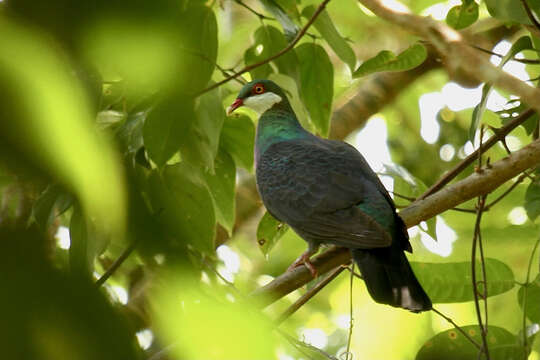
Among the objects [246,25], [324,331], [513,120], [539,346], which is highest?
[513,120]

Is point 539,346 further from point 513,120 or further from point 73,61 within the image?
point 73,61

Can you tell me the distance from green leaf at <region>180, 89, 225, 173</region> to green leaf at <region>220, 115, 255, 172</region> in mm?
481

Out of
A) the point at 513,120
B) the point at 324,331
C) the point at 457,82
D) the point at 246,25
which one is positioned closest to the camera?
the point at 513,120

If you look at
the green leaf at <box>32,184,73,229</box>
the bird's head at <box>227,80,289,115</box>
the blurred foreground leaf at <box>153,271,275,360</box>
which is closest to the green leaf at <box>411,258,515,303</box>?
the green leaf at <box>32,184,73,229</box>

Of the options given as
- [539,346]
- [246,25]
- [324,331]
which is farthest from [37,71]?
[324,331]

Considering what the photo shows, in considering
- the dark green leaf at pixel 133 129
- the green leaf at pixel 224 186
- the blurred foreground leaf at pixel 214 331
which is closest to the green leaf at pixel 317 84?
the green leaf at pixel 224 186

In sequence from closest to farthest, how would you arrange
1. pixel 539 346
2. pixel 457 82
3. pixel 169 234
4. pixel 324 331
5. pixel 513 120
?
pixel 169 234 → pixel 539 346 → pixel 513 120 → pixel 457 82 → pixel 324 331

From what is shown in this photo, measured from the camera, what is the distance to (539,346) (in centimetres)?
264

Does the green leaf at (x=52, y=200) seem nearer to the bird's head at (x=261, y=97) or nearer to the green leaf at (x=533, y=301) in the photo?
the green leaf at (x=533, y=301)

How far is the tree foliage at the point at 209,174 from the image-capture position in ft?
1.41

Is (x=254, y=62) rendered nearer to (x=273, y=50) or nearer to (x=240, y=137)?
(x=273, y=50)

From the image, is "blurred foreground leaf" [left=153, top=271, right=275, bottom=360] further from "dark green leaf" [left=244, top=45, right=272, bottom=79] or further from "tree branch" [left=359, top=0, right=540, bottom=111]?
"dark green leaf" [left=244, top=45, right=272, bottom=79]

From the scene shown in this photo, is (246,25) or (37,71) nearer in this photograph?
(37,71)

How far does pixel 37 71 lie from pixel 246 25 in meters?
3.92
